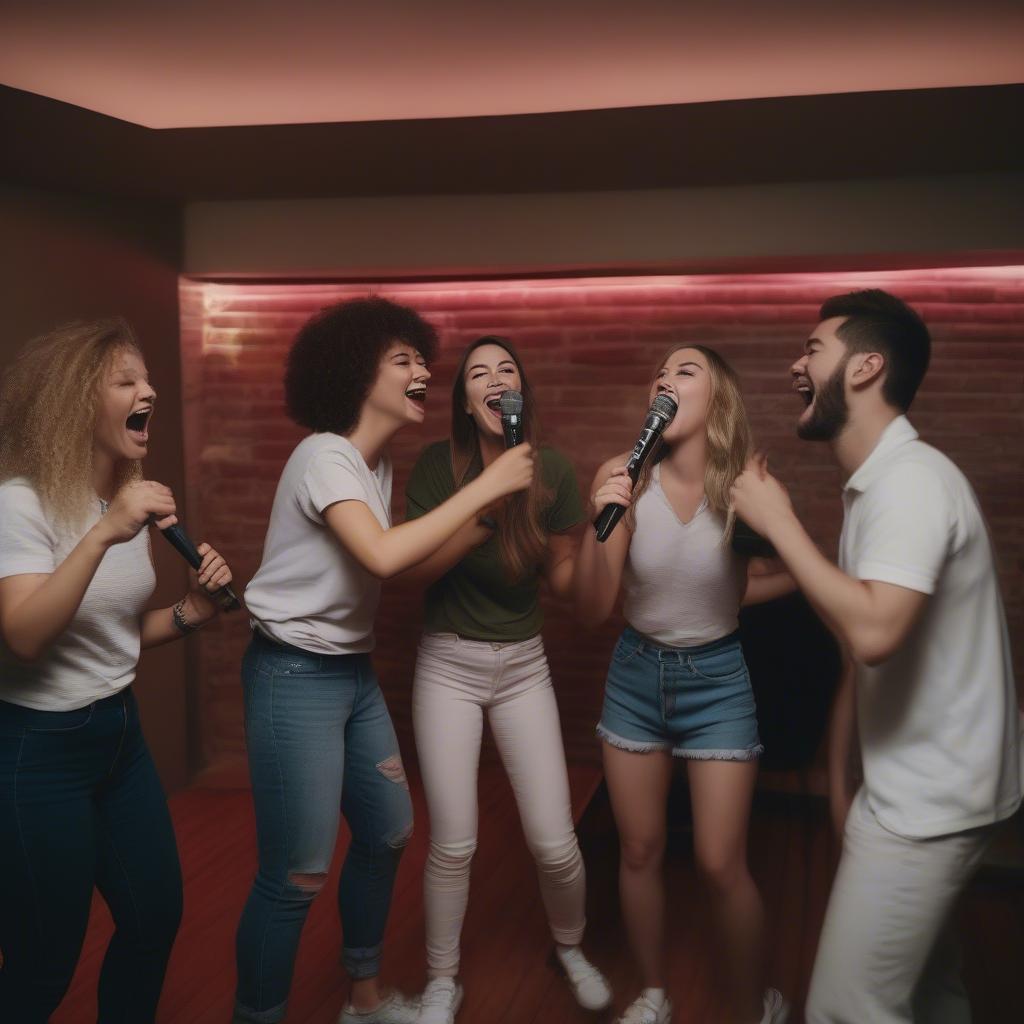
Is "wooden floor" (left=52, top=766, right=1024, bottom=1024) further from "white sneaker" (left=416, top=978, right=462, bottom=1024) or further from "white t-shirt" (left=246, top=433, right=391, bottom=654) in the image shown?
"white t-shirt" (left=246, top=433, right=391, bottom=654)

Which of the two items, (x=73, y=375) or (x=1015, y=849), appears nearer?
(x=73, y=375)

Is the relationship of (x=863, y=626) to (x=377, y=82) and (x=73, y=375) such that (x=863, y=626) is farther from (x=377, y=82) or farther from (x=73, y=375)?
(x=377, y=82)

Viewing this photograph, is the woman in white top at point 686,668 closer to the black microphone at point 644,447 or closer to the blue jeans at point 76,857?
the black microphone at point 644,447

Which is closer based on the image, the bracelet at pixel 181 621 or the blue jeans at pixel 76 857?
the blue jeans at pixel 76 857

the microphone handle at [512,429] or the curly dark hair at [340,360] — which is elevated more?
the curly dark hair at [340,360]

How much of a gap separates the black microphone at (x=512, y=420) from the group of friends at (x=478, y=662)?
0.49ft

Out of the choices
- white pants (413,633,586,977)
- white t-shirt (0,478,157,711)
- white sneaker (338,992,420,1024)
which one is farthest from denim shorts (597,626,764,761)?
white t-shirt (0,478,157,711)

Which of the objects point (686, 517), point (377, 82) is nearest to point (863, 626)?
point (686, 517)

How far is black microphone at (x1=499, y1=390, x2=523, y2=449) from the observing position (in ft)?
6.80

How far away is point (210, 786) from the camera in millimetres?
4148

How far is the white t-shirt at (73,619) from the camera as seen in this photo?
5.55ft

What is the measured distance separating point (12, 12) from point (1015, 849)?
3.95m

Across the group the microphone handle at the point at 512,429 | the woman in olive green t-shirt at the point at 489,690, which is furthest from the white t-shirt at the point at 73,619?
the microphone handle at the point at 512,429

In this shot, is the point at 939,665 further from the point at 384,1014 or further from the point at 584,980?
the point at 384,1014
